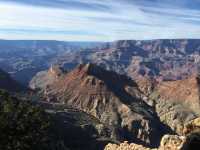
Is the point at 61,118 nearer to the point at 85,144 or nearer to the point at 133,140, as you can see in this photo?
the point at 85,144

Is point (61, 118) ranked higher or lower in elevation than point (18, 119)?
lower

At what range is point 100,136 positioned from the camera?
162m

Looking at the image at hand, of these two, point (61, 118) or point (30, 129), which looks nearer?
point (30, 129)

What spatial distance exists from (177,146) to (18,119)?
→ 1562 centimetres

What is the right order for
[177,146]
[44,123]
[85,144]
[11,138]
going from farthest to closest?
[85,144] < [177,146] < [44,123] < [11,138]

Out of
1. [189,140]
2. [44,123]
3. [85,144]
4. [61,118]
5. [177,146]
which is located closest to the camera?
[189,140]

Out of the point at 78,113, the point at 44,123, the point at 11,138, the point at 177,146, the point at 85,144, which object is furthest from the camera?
the point at 78,113

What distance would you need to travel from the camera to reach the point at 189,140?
35219 millimetres

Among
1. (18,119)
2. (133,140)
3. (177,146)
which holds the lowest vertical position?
(133,140)

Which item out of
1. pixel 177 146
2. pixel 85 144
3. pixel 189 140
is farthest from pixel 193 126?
pixel 85 144

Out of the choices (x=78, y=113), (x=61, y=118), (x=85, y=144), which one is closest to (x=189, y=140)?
(x=85, y=144)

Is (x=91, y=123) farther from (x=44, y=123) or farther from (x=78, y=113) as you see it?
(x=44, y=123)

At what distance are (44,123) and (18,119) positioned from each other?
276 centimetres

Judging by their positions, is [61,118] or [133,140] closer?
[61,118]
